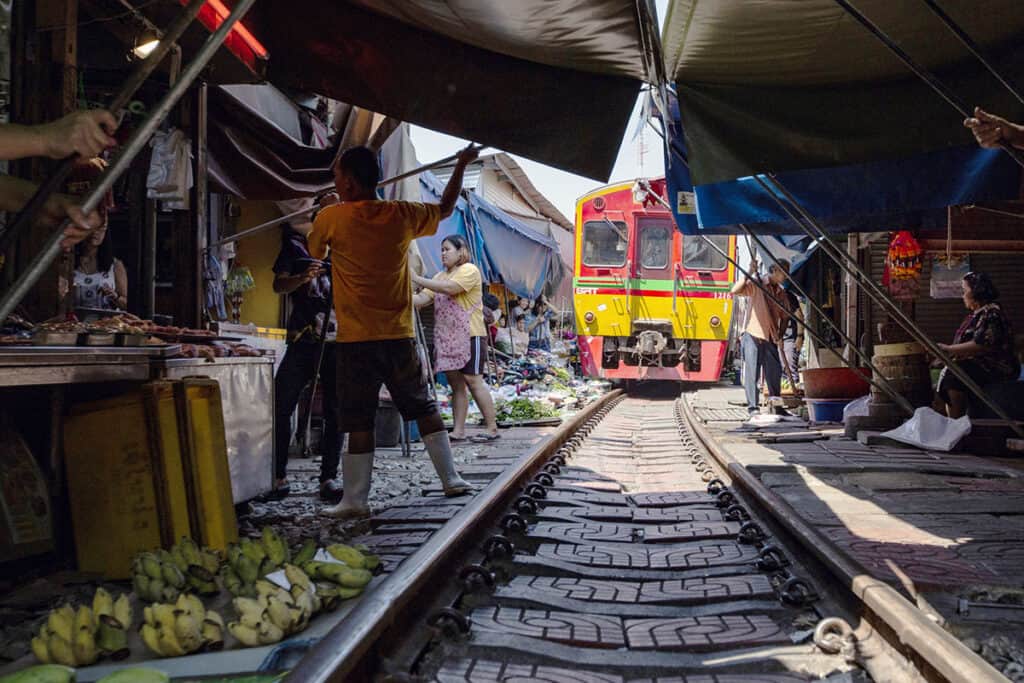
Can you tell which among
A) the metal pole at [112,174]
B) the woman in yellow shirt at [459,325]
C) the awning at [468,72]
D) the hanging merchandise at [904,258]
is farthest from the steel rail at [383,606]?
the hanging merchandise at [904,258]

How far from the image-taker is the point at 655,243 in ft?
50.3

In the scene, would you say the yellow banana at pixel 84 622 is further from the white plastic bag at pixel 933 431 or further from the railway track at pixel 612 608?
the white plastic bag at pixel 933 431

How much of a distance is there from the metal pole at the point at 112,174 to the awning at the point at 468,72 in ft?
8.42

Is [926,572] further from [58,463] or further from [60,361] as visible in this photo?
[58,463]

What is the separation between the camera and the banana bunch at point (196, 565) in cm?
301

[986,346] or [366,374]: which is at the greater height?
[366,374]

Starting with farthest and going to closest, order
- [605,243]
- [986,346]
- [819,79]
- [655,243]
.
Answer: [605,243] → [655,243] → [986,346] → [819,79]

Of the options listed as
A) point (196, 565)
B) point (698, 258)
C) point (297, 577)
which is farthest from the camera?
point (698, 258)

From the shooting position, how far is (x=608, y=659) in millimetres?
2375

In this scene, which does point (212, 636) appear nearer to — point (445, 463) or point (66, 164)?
point (66, 164)

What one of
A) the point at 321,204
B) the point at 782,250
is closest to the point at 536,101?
the point at 321,204

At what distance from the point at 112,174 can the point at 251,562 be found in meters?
1.63

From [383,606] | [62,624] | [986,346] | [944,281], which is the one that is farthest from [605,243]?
[62,624]

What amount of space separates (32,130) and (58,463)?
6.77 feet
